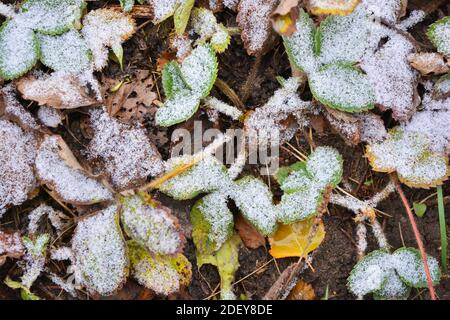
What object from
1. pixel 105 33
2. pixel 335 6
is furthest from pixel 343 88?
pixel 105 33

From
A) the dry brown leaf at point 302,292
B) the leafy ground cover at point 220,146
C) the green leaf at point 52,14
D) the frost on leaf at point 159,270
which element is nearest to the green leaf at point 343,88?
the leafy ground cover at point 220,146

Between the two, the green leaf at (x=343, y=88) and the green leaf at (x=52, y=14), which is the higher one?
the green leaf at (x=52, y=14)

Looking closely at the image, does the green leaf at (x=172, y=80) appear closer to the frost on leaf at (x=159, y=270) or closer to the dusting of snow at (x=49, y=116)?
the dusting of snow at (x=49, y=116)

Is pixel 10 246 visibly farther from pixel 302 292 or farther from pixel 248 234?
pixel 302 292

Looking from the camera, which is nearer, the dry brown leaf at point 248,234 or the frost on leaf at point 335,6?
the frost on leaf at point 335,6
